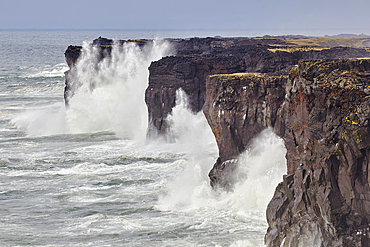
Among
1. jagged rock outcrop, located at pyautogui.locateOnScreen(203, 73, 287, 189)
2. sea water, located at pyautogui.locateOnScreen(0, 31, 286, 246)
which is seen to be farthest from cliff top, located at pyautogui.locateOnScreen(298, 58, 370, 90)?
jagged rock outcrop, located at pyautogui.locateOnScreen(203, 73, 287, 189)

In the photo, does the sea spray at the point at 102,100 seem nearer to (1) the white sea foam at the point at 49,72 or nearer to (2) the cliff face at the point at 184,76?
(2) the cliff face at the point at 184,76

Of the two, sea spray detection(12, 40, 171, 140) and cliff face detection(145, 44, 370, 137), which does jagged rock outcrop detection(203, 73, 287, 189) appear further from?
sea spray detection(12, 40, 171, 140)

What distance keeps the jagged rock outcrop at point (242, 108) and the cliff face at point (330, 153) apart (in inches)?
362

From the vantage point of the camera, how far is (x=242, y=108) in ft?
80.5

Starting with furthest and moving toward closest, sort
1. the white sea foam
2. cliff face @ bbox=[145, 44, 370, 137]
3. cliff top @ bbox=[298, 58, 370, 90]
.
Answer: the white sea foam < cliff face @ bbox=[145, 44, 370, 137] < cliff top @ bbox=[298, 58, 370, 90]

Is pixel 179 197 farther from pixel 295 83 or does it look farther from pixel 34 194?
pixel 295 83

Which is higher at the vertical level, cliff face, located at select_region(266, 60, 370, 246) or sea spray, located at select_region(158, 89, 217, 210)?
cliff face, located at select_region(266, 60, 370, 246)

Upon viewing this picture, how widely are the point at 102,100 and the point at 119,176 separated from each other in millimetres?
24495

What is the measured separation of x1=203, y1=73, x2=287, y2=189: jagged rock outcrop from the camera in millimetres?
24203

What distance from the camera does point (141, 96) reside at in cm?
5188

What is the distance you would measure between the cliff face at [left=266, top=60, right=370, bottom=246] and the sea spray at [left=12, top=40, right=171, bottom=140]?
107 ft

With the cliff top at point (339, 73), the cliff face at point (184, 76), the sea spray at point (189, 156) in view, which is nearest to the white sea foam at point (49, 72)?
the cliff face at point (184, 76)

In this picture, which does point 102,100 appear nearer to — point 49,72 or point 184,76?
point 184,76

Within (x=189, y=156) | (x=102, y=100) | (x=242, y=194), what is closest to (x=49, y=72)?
(x=102, y=100)
